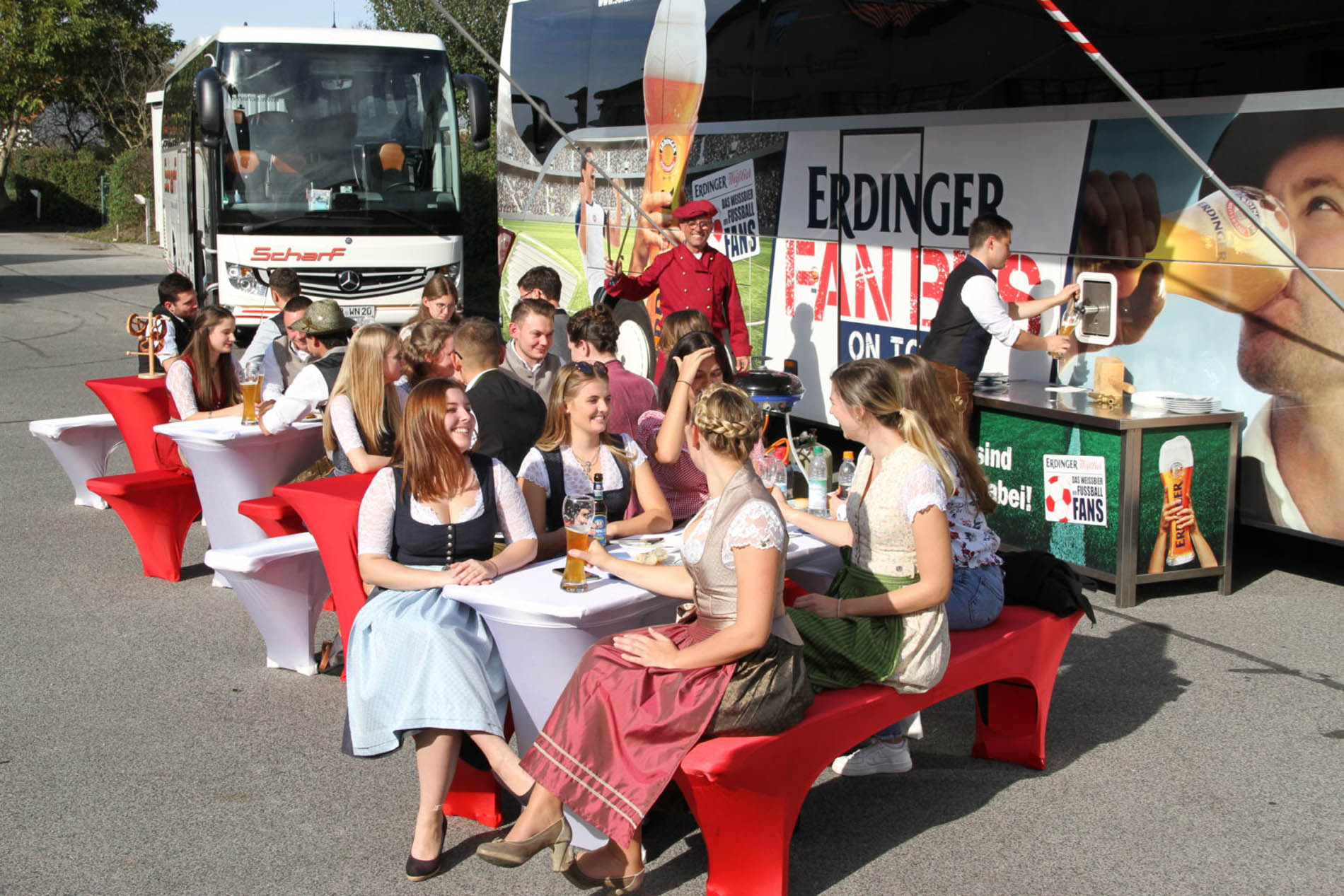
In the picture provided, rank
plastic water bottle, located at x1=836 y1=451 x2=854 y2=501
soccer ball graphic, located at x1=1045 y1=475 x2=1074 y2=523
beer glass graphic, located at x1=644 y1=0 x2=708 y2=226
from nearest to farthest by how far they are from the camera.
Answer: plastic water bottle, located at x1=836 y1=451 x2=854 y2=501
soccer ball graphic, located at x1=1045 y1=475 x2=1074 y2=523
beer glass graphic, located at x1=644 y1=0 x2=708 y2=226

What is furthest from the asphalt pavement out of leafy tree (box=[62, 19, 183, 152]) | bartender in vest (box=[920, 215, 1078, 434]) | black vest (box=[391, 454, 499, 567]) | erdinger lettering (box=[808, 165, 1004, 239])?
leafy tree (box=[62, 19, 183, 152])

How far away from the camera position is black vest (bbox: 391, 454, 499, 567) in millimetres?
4043

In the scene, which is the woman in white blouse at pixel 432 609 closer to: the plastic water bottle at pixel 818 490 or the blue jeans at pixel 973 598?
the plastic water bottle at pixel 818 490

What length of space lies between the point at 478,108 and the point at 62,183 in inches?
1480

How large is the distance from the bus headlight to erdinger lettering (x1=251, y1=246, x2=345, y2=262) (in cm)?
15

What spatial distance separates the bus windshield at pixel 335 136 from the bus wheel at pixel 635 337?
10.7ft

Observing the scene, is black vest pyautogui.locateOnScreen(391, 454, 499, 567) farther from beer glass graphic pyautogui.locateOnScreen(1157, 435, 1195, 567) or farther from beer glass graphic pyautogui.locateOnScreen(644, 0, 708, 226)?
beer glass graphic pyautogui.locateOnScreen(644, 0, 708, 226)

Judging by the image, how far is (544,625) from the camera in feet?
12.1

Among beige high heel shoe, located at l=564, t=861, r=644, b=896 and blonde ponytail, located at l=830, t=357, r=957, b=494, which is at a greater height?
blonde ponytail, located at l=830, t=357, r=957, b=494

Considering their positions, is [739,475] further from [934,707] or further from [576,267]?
[576,267]

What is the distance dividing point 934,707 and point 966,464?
1248 millimetres

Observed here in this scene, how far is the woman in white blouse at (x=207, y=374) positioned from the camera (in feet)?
21.6

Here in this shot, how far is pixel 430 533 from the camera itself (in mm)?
4043

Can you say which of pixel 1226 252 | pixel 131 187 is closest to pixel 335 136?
pixel 1226 252
